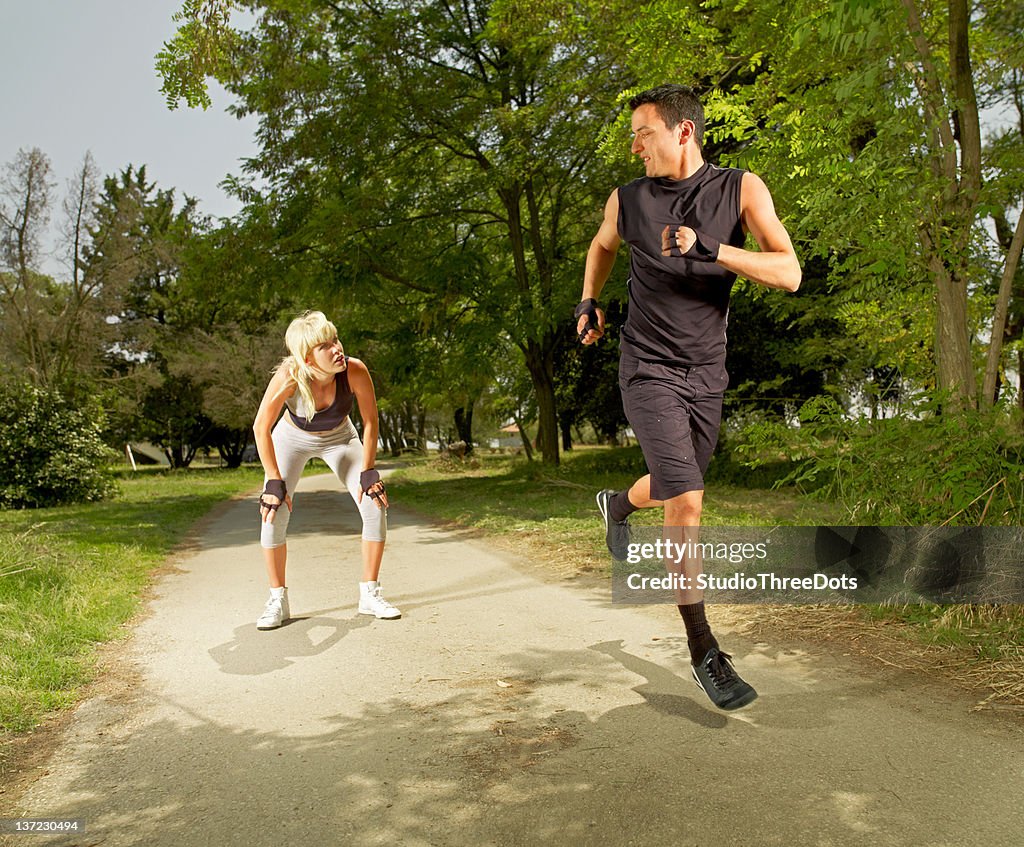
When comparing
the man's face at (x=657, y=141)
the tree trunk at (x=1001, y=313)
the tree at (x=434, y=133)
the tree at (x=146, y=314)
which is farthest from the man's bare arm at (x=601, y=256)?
the tree at (x=146, y=314)

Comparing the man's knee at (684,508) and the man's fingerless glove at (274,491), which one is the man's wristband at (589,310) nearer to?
the man's knee at (684,508)

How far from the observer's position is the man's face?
132 inches

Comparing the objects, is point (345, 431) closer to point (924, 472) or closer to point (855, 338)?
point (924, 472)

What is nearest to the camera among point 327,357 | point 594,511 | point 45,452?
point 327,357

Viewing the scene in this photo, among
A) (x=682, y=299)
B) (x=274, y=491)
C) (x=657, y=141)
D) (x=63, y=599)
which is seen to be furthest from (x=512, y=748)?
(x=63, y=599)

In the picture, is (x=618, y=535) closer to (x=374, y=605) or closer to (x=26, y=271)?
(x=374, y=605)

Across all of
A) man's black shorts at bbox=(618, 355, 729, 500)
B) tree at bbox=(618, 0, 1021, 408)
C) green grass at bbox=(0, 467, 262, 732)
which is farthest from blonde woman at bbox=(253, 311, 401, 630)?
tree at bbox=(618, 0, 1021, 408)

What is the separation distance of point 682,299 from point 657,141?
65 cm

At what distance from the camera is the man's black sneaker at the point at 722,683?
3.38 metres

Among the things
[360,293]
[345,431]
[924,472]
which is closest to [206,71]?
[345,431]

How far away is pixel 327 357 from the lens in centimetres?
505

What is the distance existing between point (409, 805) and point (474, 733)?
2.19 ft

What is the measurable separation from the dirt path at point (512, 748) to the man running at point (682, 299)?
47cm

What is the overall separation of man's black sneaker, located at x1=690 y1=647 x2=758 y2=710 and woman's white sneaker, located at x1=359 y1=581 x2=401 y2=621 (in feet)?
8.58
